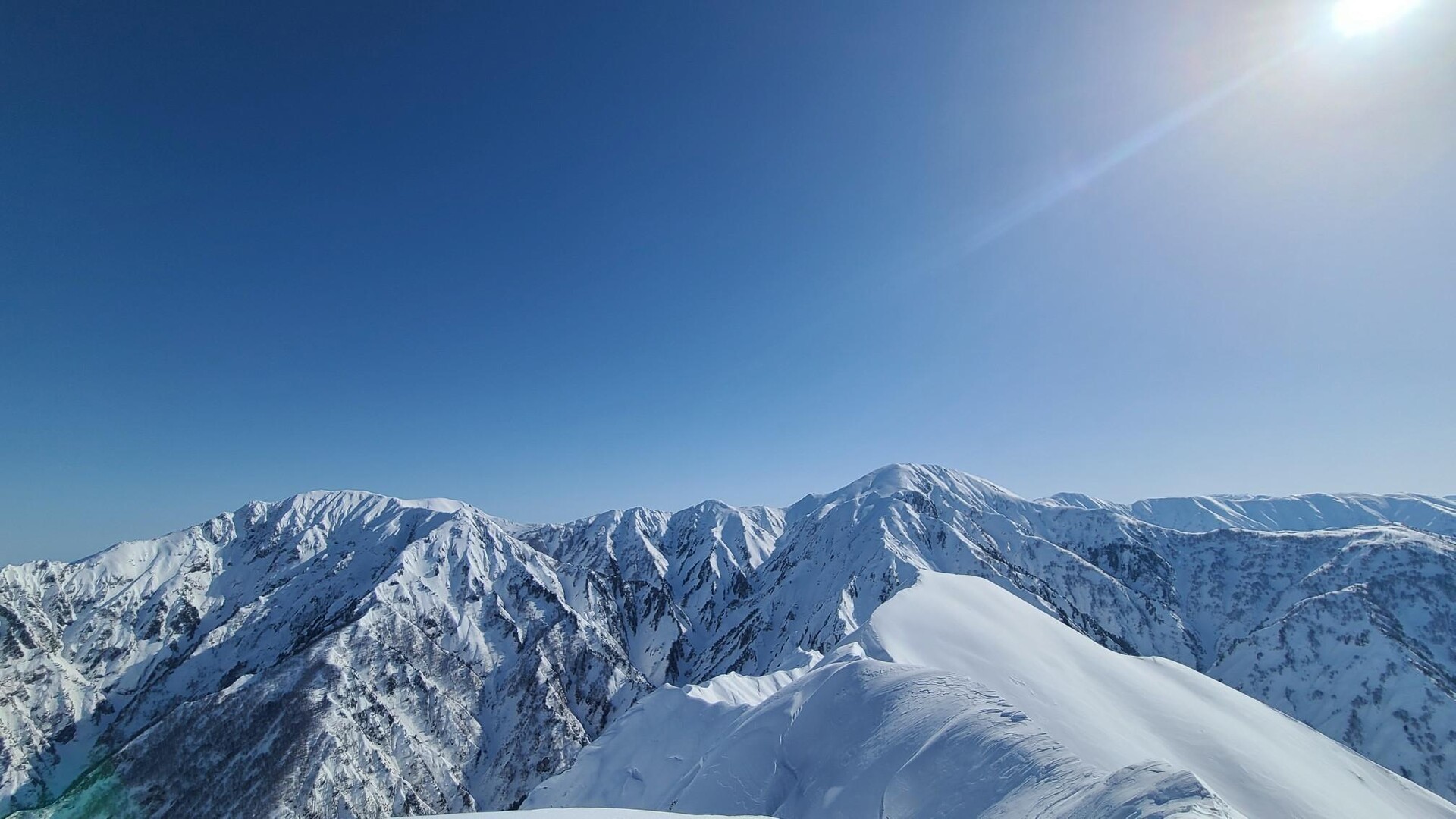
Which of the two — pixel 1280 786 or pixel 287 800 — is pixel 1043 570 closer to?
pixel 1280 786

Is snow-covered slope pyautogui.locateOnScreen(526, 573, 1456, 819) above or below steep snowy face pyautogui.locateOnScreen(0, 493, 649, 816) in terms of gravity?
above

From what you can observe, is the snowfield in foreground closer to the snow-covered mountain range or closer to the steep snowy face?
the snow-covered mountain range

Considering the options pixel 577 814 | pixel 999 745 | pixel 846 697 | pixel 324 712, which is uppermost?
pixel 577 814

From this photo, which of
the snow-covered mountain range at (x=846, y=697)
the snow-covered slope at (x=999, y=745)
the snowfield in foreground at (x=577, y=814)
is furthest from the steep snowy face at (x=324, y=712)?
the snowfield in foreground at (x=577, y=814)

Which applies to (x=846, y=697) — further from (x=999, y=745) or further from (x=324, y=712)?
(x=324, y=712)

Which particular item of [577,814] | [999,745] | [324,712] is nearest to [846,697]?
[999,745]

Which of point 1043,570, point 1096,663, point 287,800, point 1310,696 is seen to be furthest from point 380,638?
point 1310,696

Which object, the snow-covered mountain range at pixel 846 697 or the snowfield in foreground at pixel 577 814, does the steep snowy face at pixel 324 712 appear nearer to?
the snow-covered mountain range at pixel 846 697

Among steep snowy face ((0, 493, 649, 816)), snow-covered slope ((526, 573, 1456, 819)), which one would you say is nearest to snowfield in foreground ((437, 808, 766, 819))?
snow-covered slope ((526, 573, 1456, 819))
